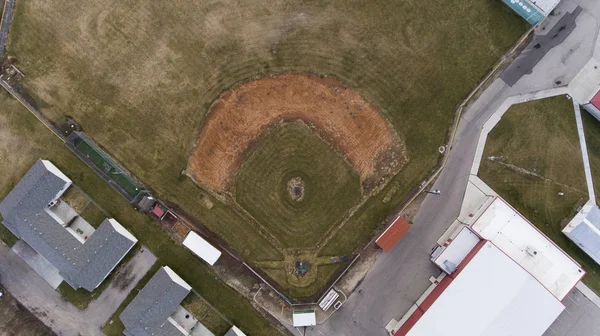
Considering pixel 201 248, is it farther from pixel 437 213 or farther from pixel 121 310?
pixel 437 213

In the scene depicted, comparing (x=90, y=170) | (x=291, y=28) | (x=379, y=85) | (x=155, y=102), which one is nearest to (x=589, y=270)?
(x=379, y=85)

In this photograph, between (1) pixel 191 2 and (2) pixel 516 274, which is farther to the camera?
(1) pixel 191 2

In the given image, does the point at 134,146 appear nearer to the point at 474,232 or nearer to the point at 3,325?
the point at 3,325

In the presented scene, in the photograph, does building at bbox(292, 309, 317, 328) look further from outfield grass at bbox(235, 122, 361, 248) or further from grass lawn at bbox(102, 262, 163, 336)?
grass lawn at bbox(102, 262, 163, 336)

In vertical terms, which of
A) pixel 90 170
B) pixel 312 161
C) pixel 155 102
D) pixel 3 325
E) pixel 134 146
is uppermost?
pixel 312 161

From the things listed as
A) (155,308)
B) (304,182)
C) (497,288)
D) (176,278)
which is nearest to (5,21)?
(176,278)

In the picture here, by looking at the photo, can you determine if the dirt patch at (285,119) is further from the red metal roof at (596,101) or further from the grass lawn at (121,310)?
the red metal roof at (596,101)

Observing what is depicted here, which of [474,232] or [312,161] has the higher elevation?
[474,232]
